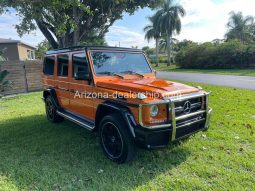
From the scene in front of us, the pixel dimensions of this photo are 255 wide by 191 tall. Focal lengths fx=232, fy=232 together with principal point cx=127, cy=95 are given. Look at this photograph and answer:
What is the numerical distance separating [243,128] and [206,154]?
5.90 ft

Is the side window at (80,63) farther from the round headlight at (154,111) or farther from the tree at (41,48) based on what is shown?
the tree at (41,48)

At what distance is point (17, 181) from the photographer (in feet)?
12.0

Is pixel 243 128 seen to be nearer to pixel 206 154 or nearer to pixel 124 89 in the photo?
pixel 206 154

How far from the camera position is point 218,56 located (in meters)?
30.1

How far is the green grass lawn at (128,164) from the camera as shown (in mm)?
3475

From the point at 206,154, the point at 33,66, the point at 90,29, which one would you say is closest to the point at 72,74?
the point at 206,154

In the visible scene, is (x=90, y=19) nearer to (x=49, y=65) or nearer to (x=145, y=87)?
(x=49, y=65)

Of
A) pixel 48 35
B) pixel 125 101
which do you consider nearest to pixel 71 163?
pixel 125 101

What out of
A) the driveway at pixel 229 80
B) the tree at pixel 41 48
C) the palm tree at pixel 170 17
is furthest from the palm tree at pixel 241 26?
the tree at pixel 41 48

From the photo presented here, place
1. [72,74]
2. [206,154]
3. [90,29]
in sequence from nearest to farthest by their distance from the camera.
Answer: [206,154]
[72,74]
[90,29]

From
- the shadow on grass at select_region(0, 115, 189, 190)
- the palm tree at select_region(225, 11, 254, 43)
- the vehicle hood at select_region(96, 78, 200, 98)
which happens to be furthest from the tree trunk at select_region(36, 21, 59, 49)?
the palm tree at select_region(225, 11, 254, 43)

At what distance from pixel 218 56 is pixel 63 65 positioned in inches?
1104

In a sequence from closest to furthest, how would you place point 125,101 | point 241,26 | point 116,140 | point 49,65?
point 125,101 < point 116,140 < point 49,65 < point 241,26

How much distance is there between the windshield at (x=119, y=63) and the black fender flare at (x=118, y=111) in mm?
764
